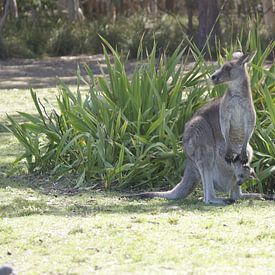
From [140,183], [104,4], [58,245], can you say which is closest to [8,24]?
[104,4]

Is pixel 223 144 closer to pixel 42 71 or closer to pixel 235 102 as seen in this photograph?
pixel 235 102

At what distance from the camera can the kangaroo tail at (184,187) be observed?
7.21m

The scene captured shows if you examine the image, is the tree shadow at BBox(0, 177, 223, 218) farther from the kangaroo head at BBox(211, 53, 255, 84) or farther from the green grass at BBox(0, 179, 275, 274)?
the kangaroo head at BBox(211, 53, 255, 84)

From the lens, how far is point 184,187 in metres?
7.23

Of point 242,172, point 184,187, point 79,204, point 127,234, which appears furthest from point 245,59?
point 127,234

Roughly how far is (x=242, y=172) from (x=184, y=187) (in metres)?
0.50

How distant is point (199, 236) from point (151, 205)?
1278 millimetres

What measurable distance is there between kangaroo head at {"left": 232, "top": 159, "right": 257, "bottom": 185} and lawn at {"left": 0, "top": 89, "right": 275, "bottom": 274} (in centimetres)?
20

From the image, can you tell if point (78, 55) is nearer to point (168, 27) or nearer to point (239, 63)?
point (168, 27)

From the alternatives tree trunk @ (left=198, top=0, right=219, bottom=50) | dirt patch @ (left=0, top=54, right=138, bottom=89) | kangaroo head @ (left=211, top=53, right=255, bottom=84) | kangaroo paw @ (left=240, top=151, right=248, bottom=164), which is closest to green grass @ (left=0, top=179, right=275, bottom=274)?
kangaroo paw @ (left=240, top=151, right=248, bottom=164)

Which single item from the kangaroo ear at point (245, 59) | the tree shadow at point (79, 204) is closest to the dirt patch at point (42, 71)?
the tree shadow at point (79, 204)

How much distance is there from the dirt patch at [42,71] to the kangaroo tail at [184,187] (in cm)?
1024

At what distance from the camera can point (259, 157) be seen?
7844 millimetres

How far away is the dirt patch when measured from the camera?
18359 millimetres
